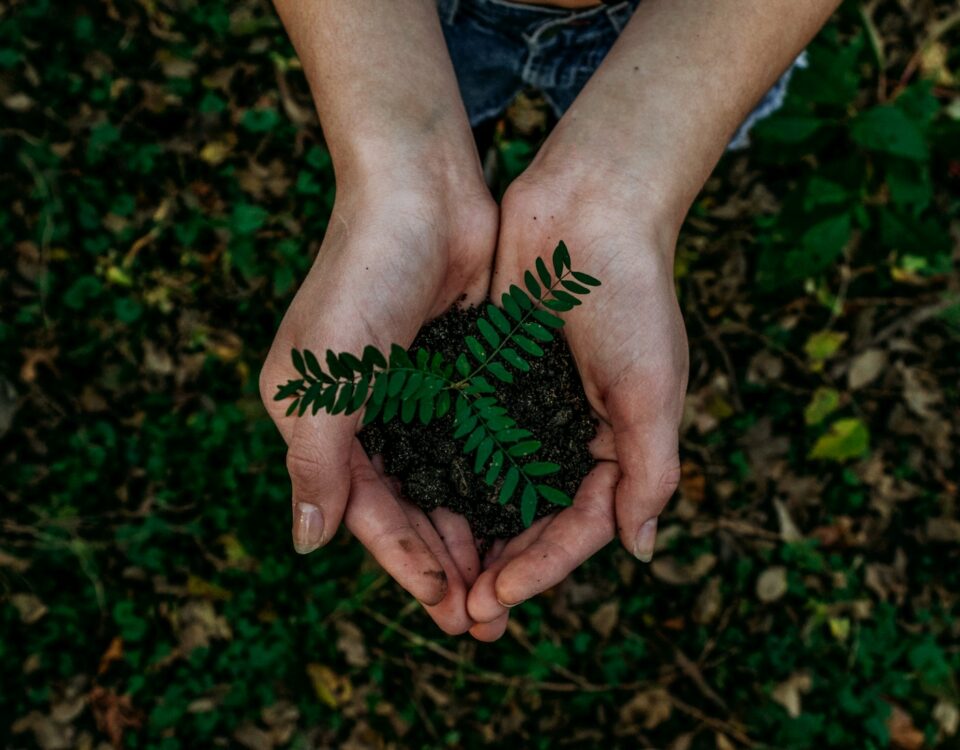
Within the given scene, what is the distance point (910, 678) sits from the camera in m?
3.84

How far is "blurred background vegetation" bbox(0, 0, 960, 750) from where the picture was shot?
3.79 m

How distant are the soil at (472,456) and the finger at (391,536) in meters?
0.09

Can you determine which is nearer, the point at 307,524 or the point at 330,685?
the point at 307,524

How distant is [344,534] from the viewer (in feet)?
12.6

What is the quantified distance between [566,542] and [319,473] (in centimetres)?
77

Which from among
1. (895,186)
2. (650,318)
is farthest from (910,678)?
(650,318)

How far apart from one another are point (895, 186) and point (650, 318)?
6.42 feet

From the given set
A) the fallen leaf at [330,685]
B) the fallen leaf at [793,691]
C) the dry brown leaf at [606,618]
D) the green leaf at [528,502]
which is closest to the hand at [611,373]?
the green leaf at [528,502]

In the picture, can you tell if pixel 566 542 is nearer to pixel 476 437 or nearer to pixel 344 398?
pixel 476 437

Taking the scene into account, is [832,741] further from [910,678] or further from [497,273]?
[497,273]

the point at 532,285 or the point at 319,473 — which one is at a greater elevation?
the point at 532,285

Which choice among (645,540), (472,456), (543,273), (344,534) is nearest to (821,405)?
(645,540)

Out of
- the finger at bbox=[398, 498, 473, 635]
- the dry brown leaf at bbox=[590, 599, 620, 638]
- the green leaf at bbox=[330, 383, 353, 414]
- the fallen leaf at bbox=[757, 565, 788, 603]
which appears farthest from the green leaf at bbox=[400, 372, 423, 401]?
the fallen leaf at bbox=[757, 565, 788, 603]

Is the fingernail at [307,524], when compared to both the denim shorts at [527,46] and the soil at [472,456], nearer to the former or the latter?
the soil at [472,456]
